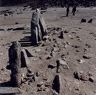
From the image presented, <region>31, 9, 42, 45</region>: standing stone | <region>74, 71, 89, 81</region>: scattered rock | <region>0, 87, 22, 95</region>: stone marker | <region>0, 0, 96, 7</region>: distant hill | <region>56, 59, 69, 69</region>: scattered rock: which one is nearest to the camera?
<region>0, 87, 22, 95</region>: stone marker

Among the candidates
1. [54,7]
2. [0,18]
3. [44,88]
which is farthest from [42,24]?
[54,7]

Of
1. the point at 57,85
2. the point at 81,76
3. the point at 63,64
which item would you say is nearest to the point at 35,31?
the point at 63,64

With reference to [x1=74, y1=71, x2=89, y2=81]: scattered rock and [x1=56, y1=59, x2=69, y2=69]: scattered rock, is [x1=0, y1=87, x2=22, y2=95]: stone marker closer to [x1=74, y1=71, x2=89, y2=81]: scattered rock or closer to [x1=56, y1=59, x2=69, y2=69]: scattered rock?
[x1=74, y1=71, x2=89, y2=81]: scattered rock

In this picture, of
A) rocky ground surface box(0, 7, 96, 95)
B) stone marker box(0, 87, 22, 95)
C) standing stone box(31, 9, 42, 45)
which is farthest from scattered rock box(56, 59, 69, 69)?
standing stone box(31, 9, 42, 45)

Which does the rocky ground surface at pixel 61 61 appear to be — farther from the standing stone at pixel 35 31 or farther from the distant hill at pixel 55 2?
the distant hill at pixel 55 2

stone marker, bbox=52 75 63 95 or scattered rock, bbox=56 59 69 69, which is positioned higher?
scattered rock, bbox=56 59 69 69

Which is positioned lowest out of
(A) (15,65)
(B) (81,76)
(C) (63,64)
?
(B) (81,76)

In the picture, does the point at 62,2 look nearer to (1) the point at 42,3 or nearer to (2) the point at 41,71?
(1) the point at 42,3

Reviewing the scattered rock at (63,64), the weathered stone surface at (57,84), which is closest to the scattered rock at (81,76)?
the scattered rock at (63,64)

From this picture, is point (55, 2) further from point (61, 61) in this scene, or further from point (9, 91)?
point (9, 91)

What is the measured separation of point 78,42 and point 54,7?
63.3 ft

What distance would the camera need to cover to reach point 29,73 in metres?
13.2

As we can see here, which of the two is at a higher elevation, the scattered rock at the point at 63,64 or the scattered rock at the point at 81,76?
the scattered rock at the point at 63,64

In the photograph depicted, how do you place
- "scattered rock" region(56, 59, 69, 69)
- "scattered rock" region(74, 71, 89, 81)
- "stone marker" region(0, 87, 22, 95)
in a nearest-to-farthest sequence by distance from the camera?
"stone marker" region(0, 87, 22, 95), "scattered rock" region(74, 71, 89, 81), "scattered rock" region(56, 59, 69, 69)
